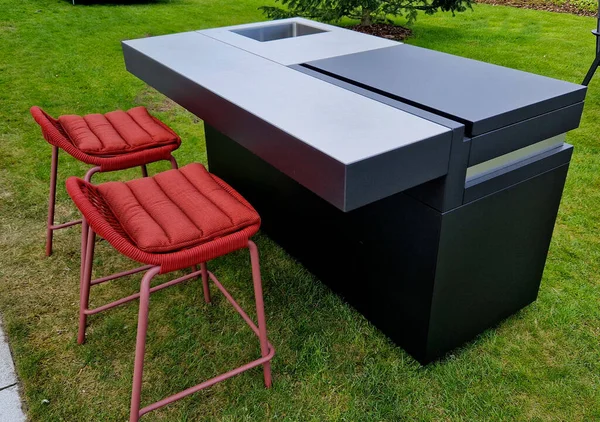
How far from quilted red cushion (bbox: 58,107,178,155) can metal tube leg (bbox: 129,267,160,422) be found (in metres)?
0.87

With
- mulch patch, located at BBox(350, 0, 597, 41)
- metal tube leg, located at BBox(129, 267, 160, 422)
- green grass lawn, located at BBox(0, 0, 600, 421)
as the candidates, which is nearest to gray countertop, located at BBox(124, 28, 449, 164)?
metal tube leg, located at BBox(129, 267, 160, 422)

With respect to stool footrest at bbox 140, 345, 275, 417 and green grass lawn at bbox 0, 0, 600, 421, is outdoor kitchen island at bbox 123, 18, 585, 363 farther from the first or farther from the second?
stool footrest at bbox 140, 345, 275, 417

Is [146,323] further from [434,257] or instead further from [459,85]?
[459,85]

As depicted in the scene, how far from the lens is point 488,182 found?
179 cm

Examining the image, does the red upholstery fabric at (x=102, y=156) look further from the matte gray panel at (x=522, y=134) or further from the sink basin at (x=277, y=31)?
the matte gray panel at (x=522, y=134)

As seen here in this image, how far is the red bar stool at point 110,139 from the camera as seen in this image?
2268 mm

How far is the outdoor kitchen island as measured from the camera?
1504 mm

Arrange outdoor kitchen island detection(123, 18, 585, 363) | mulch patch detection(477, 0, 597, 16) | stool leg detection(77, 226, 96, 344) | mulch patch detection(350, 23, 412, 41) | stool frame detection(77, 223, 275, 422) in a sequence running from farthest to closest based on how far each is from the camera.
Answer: mulch patch detection(477, 0, 597, 16), mulch patch detection(350, 23, 412, 41), stool leg detection(77, 226, 96, 344), stool frame detection(77, 223, 275, 422), outdoor kitchen island detection(123, 18, 585, 363)

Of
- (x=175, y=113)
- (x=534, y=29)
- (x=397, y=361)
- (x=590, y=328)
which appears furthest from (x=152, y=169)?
(x=534, y=29)

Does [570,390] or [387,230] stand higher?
[387,230]

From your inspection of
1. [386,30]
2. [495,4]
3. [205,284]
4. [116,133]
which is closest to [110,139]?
[116,133]

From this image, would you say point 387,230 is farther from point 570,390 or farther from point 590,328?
point 590,328

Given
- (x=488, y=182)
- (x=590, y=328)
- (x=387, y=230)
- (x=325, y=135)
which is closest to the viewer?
(x=325, y=135)

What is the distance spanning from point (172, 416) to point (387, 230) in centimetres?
99
